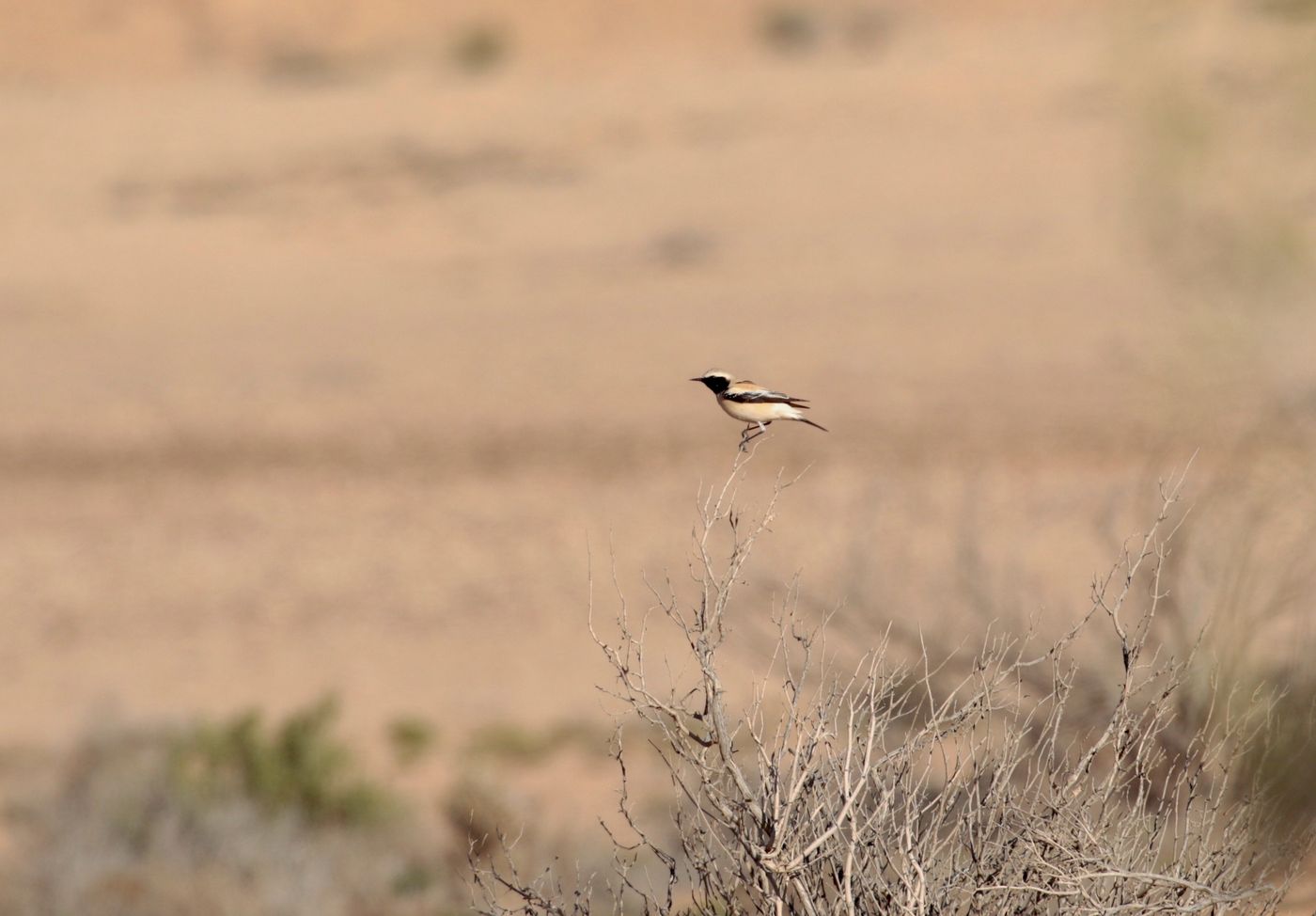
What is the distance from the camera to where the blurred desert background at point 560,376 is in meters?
8.02

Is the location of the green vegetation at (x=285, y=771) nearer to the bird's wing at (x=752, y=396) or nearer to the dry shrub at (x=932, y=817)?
the dry shrub at (x=932, y=817)

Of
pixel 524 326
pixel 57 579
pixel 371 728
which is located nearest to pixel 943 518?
pixel 371 728

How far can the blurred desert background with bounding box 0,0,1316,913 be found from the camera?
802cm

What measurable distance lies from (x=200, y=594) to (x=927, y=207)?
45.4 feet

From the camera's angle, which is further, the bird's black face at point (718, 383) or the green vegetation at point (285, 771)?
the green vegetation at point (285, 771)

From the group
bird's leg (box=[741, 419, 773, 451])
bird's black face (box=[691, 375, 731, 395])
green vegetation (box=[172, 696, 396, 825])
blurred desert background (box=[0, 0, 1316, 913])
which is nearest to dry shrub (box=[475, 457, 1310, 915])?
bird's leg (box=[741, 419, 773, 451])

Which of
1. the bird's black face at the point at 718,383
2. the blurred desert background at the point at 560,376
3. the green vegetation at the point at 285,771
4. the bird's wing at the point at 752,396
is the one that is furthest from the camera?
the green vegetation at the point at 285,771

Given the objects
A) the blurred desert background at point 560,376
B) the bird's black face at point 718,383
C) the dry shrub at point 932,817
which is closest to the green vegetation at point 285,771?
the blurred desert background at point 560,376

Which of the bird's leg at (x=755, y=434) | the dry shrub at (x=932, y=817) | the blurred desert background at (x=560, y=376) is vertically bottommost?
the blurred desert background at (x=560, y=376)

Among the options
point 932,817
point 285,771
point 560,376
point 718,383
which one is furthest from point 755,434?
point 560,376

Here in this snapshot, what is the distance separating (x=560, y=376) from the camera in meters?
19.5

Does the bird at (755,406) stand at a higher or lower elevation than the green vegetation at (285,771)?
higher

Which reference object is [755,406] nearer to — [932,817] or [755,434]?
[755,434]

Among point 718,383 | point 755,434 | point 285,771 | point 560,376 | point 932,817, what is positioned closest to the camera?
point 755,434
